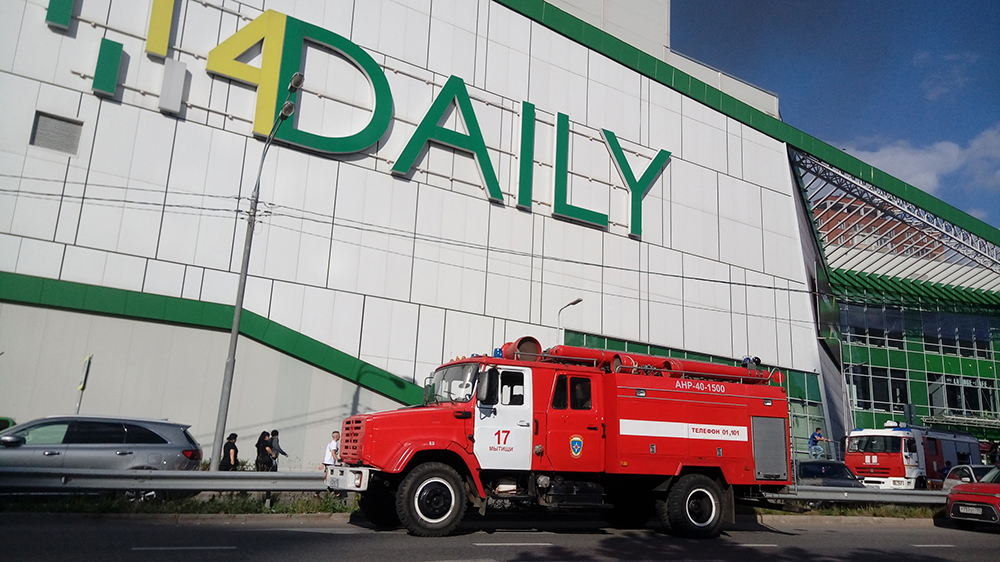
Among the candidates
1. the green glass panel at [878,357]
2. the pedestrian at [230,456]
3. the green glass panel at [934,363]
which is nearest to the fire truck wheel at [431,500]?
the pedestrian at [230,456]

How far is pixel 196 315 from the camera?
65.9 feet

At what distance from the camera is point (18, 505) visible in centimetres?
1160

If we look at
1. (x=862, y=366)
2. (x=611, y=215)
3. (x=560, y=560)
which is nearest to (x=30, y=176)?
(x=560, y=560)

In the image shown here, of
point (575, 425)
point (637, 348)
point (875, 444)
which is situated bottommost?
point (575, 425)

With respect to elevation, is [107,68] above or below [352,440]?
above

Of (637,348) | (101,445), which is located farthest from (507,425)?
(637,348)

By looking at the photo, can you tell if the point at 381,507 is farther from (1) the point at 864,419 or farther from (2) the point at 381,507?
(1) the point at 864,419

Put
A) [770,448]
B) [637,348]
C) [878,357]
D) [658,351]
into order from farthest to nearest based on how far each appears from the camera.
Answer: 1. [878,357]
2. [658,351]
3. [637,348]
4. [770,448]

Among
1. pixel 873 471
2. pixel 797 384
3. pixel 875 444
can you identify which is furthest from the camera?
pixel 797 384

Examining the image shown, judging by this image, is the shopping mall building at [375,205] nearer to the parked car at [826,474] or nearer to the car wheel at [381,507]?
the car wheel at [381,507]

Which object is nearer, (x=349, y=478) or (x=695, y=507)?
(x=349, y=478)

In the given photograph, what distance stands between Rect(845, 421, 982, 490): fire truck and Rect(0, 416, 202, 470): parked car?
22849 millimetres

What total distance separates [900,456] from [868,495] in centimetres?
1063

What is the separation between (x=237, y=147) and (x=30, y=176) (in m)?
5.46
